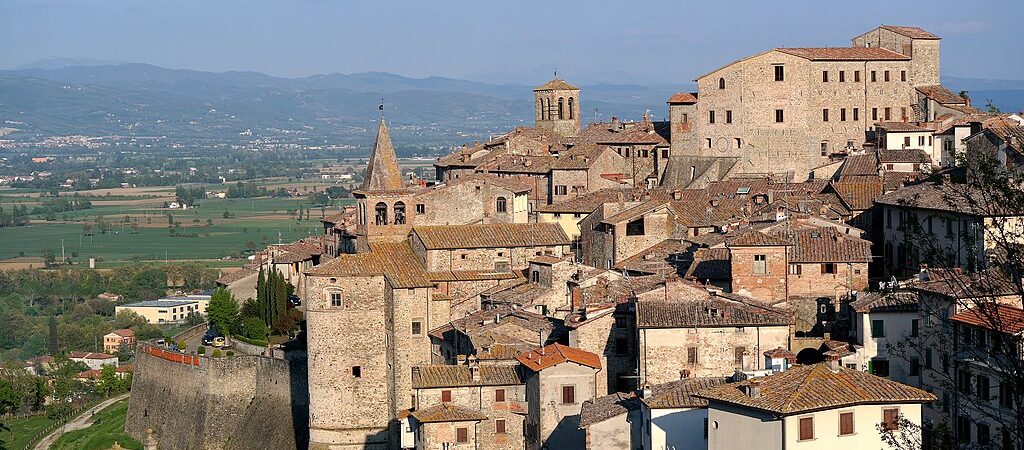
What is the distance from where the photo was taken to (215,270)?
12569 centimetres

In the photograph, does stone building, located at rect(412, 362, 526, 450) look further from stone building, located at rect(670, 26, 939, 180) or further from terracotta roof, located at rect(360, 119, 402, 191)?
stone building, located at rect(670, 26, 939, 180)

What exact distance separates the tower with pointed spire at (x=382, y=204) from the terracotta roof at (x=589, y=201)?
6.93m

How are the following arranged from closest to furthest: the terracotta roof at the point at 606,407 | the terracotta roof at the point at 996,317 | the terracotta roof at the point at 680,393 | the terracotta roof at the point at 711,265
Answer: the terracotta roof at the point at 996,317
the terracotta roof at the point at 680,393
the terracotta roof at the point at 606,407
the terracotta roof at the point at 711,265

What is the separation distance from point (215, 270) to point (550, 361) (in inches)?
3661

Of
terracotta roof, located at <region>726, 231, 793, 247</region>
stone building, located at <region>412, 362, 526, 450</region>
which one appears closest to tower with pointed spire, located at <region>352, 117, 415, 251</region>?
stone building, located at <region>412, 362, 526, 450</region>

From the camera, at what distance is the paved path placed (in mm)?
63116

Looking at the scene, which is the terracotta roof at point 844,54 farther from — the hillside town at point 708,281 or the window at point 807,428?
the window at point 807,428

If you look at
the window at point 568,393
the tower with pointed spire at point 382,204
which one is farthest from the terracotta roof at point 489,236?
the window at point 568,393

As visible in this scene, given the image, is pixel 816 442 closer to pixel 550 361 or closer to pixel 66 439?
pixel 550 361

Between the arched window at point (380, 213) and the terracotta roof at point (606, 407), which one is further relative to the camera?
the arched window at point (380, 213)

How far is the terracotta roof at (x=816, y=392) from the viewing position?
85.7ft

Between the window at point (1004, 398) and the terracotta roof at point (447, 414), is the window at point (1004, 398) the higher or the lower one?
the higher one

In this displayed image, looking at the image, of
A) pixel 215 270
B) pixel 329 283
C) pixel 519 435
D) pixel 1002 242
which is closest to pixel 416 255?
pixel 329 283

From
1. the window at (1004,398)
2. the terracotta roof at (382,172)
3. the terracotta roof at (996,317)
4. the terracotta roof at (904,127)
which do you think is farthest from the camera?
the terracotta roof at (904,127)
